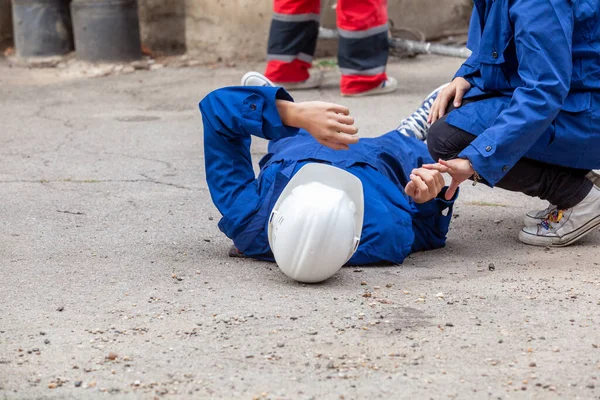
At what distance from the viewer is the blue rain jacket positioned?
2.47m

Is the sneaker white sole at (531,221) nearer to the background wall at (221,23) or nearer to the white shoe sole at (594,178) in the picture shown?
the white shoe sole at (594,178)

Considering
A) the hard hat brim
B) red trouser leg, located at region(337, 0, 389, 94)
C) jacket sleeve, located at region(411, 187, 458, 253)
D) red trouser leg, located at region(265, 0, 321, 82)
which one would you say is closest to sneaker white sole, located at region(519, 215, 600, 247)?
jacket sleeve, located at region(411, 187, 458, 253)

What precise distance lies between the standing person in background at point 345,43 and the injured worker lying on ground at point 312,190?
2.10 metres

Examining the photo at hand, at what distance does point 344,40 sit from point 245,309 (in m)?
3.09

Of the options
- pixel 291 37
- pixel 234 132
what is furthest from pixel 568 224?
pixel 291 37

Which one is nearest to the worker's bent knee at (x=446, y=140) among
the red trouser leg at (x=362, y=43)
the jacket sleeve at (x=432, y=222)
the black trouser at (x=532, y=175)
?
the black trouser at (x=532, y=175)

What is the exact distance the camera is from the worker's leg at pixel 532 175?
9.30 ft

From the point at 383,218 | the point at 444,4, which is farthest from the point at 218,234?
the point at 444,4

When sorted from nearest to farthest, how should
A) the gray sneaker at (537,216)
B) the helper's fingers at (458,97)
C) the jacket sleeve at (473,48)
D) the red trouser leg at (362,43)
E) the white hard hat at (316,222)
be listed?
the white hard hat at (316,222)
the jacket sleeve at (473,48)
the helper's fingers at (458,97)
the gray sneaker at (537,216)
the red trouser leg at (362,43)

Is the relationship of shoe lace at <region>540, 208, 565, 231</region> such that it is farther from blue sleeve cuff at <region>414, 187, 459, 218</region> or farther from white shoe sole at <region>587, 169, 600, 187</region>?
blue sleeve cuff at <region>414, 187, 459, 218</region>

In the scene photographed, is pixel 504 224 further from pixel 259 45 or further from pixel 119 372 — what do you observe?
pixel 259 45

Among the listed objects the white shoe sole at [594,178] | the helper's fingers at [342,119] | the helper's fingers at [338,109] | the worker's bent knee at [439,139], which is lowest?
the white shoe sole at [594,178]

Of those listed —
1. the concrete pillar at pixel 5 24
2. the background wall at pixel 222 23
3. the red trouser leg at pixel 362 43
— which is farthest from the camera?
the concrete pillar at pixel 5 24

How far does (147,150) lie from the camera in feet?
13.9
